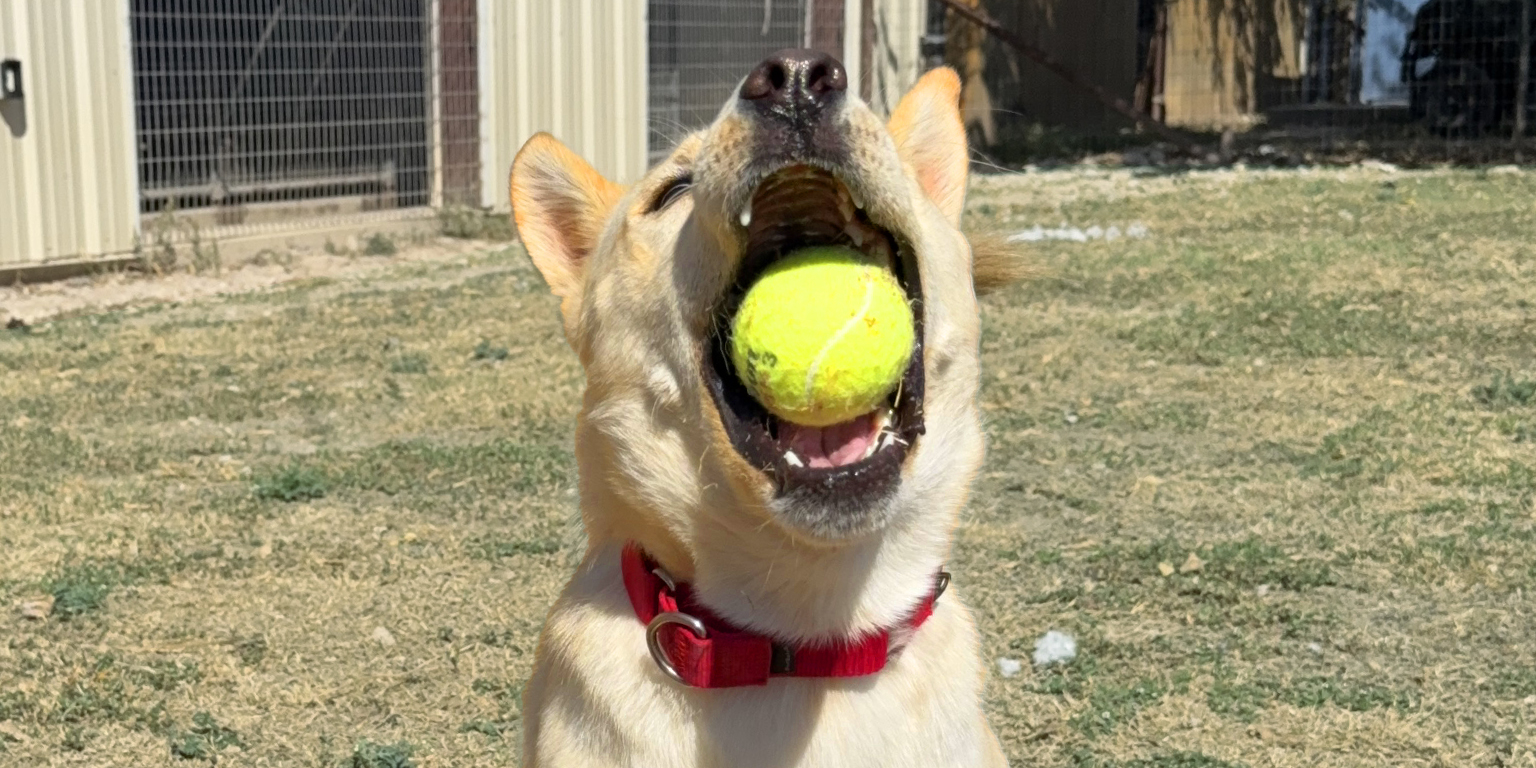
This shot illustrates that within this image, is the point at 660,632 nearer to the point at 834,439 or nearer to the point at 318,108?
the point at 834,439

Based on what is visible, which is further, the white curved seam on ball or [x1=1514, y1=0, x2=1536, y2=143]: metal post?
[x1=1514, y1=0, x2=1536, y2=143]: metal post

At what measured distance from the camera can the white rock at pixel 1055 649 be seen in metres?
4.86

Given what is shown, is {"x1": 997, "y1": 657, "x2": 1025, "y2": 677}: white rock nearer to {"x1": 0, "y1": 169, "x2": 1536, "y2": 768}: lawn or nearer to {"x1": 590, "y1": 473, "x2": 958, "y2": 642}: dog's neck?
{"x1": 0, "y1": 169, "x2": 1536, "y2": 768}: lawn

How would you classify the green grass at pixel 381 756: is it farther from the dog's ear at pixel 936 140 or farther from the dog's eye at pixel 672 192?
the dog's ear at pixel 936 140

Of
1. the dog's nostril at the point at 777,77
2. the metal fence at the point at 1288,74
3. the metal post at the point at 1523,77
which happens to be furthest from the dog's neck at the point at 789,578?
the metal post at the point at 1523,77

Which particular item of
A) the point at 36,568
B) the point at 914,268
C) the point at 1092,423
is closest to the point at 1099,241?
the point at 1092,423

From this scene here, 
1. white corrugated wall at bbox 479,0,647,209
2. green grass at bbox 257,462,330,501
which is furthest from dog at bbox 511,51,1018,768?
white corrugated wall at bbox 479,0,647,209

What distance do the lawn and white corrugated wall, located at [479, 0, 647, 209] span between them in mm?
4168

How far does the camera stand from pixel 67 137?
36.5 ft

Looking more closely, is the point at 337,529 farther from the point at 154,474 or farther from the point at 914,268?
the point at 914,268

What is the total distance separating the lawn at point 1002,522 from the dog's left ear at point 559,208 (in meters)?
1.17

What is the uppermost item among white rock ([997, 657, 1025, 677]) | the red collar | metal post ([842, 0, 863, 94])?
metal post ([842, 0, 863, 94])

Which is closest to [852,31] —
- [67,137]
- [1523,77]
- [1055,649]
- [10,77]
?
[1523,77]

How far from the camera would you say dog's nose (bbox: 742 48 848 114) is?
279 cm
